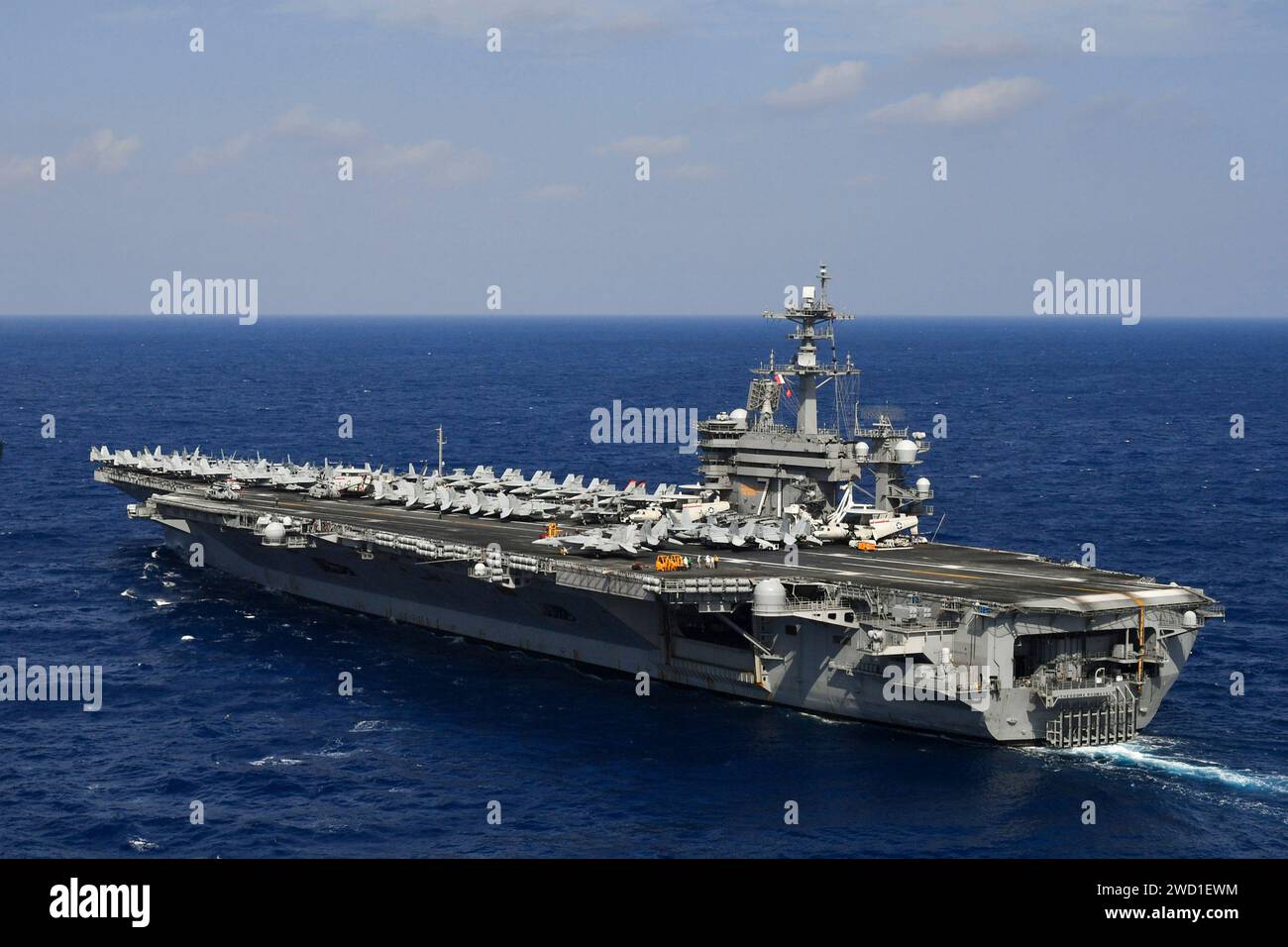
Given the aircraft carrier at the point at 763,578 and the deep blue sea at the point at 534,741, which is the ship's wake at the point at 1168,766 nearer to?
the deep blue sea at the point at 534,741

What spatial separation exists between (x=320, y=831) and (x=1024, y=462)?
57.1m

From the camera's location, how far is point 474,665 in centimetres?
3988
